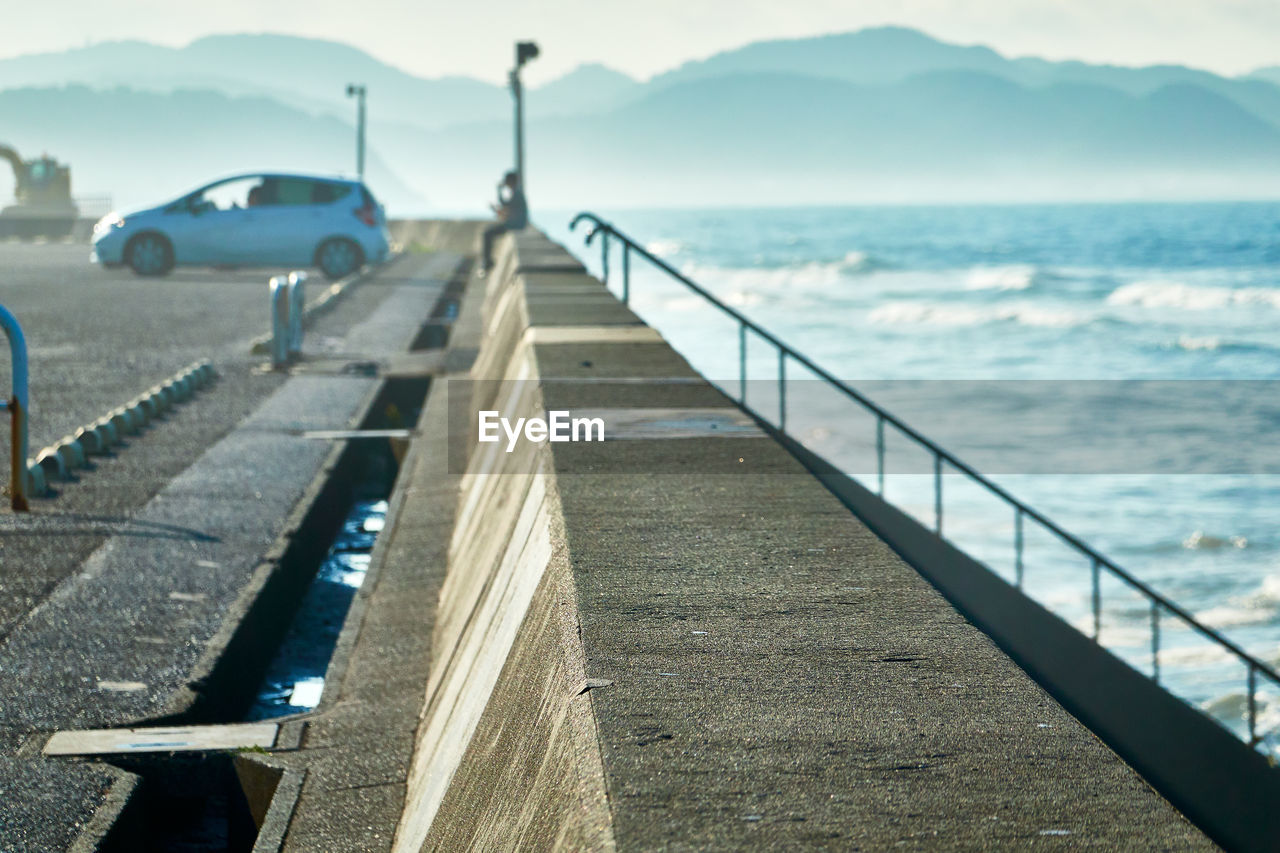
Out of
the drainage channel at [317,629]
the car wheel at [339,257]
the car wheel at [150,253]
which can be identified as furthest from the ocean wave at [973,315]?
the drainage channel at [317,629]

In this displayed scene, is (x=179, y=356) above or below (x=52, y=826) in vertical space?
above

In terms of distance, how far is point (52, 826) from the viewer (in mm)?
3688

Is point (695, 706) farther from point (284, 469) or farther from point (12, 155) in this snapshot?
point (12, 155)

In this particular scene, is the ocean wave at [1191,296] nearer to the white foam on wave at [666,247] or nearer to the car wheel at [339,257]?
the car wheel at [339,257]

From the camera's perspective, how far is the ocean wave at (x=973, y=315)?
49250 millimetres

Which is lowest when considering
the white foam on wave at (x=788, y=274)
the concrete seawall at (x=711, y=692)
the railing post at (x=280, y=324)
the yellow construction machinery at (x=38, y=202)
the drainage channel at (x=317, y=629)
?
the drainage channel at (x=317, y=629)

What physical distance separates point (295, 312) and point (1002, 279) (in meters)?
54.5

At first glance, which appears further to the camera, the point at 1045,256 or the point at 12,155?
the point at 1045,256

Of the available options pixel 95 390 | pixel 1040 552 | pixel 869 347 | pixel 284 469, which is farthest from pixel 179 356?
pixel 869 347

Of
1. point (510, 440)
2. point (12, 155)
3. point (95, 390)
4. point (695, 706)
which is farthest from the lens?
point (12, 155)

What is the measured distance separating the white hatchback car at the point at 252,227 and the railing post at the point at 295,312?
977cm

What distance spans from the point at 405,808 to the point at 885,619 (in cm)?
159

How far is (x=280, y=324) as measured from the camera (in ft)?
43.1

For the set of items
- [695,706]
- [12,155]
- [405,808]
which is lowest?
[405,808]
